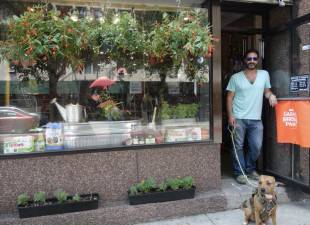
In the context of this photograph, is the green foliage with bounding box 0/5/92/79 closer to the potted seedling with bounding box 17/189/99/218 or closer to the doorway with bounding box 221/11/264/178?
the potted seedling with bounding box 17/189/99/218

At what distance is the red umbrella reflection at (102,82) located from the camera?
4.60 m

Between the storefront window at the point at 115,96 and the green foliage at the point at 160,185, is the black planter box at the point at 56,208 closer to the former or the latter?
the green foliage at the point at 160,185

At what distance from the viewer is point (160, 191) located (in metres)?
4.33

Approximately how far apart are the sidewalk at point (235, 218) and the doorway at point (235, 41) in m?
1.17

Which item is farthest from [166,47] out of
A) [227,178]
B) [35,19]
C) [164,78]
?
[227,178]

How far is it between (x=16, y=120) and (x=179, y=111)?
2169mm

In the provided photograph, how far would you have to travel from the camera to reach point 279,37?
17.0 ft

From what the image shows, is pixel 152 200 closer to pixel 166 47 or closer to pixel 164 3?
pixel 166 47

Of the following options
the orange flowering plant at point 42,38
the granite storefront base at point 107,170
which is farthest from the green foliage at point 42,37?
the granite storefront base at point 107,170

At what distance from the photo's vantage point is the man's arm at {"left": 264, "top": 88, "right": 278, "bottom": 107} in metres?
4.86

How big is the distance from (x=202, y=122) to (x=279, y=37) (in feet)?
5.83

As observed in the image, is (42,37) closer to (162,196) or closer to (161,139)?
(161,139)

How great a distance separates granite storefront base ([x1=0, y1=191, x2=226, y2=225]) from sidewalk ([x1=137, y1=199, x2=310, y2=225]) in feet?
0.29

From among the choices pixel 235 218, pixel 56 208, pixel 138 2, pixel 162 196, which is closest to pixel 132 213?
pixel 162 196
